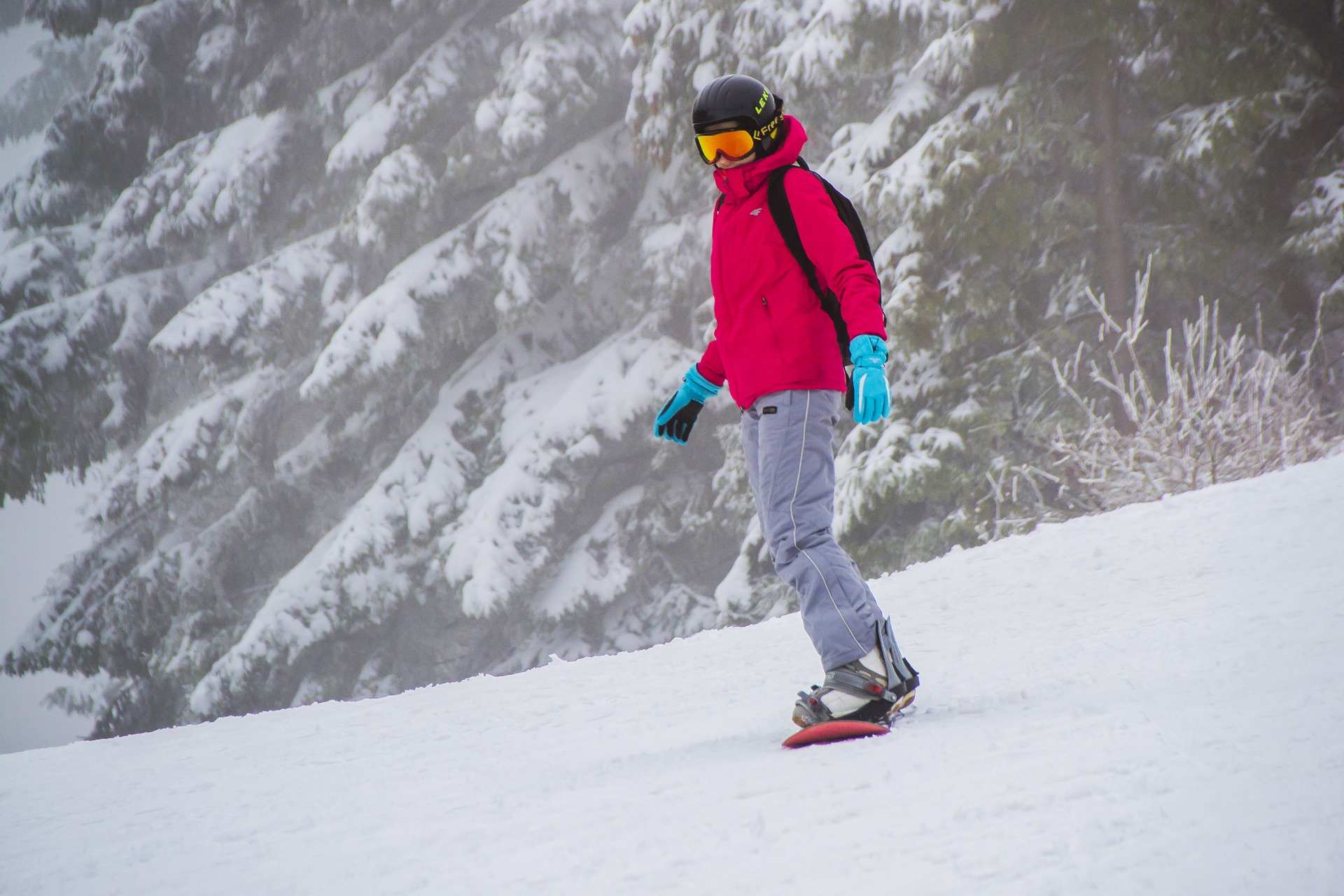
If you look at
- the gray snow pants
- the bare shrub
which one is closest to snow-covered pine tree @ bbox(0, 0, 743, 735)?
the bare shrub

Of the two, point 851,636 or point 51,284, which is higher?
point 851,636

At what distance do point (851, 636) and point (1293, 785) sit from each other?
0.87 m

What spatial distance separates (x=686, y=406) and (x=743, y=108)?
786 millimetres

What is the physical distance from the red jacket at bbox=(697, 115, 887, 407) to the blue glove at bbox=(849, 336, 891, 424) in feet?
0.29

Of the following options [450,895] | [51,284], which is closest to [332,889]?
[450,895]

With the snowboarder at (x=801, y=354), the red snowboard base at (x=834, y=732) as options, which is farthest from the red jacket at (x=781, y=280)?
the red snowboard base at (x=834, y=732)

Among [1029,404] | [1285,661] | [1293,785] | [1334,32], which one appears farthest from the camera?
[1029,404]

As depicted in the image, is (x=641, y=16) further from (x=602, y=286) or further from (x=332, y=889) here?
(x=332, y=889)

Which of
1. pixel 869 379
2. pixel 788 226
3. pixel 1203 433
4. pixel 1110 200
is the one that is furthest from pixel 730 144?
pixel 1110 200

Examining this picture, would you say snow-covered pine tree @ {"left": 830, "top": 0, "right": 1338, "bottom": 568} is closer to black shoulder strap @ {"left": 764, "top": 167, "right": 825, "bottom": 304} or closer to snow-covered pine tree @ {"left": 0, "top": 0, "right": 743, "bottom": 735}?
snow-covered pine tree @ {"left": 0, "top": 0, "right": 743, "bottom": 735}

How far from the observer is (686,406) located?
2475mm

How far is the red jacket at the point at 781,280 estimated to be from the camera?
77.8 inches

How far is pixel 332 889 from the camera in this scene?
138 cm

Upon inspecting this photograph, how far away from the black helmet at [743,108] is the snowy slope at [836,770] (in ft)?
4.30
